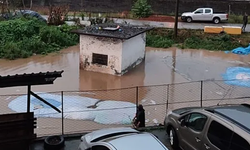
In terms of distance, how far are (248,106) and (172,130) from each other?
7.50 feet

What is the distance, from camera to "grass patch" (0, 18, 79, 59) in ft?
82.0

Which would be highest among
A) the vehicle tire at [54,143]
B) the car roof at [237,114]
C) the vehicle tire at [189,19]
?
the vehicle tire at [189,19]

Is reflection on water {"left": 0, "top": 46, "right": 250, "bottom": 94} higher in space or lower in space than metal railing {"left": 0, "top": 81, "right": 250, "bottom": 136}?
higher

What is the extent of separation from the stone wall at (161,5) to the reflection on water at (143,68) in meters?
19.3

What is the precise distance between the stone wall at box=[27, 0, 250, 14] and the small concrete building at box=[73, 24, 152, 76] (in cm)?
2484

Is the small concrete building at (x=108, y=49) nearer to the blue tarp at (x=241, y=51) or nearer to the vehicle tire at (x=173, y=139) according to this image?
the blue tarp at (x=241, y=51)

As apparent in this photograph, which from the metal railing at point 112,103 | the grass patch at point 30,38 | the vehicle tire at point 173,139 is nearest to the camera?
the vehicle tire at point 173,139

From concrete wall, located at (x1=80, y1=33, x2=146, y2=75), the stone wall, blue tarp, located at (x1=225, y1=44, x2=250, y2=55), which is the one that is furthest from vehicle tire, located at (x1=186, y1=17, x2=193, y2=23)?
concrete wall, located at (x1=80, y1=33, x2=146, y2=75)

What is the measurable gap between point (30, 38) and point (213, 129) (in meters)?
22.2

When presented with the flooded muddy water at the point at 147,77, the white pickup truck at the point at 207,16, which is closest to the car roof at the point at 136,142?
the flooded muddy water at the point at 147,77

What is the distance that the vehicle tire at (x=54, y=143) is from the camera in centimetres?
1002

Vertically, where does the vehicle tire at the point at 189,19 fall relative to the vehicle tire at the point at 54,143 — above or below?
above

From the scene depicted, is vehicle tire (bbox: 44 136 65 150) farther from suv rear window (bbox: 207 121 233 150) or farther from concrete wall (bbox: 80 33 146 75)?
concrete wall (bbox: 80 33 146 75)

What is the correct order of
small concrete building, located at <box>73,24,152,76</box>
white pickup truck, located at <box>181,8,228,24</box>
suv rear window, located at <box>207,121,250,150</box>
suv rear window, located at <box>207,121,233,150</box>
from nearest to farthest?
suv rear window, located at <box>207,121,250,150</box> → suv rear window, located at <box>207,121,233,150</box> → small concrete building, located at <box>73,24,152,76</box> → white pickup truck, located at <box>181,8,228,24</box>
